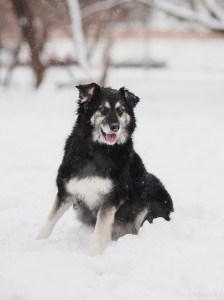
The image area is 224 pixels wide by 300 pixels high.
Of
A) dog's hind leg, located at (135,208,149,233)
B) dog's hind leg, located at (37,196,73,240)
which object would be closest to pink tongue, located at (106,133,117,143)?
dog's hind leg, located at (37,196,73,240)

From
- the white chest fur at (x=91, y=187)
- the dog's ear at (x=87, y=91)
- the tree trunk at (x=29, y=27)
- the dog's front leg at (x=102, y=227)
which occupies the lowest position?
the dog's front leg at (x=102, y=227)

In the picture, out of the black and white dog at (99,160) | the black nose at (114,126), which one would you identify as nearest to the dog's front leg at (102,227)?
the black and white dog at (99,160)

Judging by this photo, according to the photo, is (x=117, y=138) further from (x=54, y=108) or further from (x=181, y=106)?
(x=181, y=106)

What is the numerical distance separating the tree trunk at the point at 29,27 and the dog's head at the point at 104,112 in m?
15.4

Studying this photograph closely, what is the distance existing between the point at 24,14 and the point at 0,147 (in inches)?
418

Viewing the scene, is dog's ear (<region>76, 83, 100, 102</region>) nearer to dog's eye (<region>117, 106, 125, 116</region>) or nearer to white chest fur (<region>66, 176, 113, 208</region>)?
dog's eye (<region>117, 106, 125, 116</region>)

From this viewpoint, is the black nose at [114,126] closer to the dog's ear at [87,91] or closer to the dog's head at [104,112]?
the dog's head at [104,112]

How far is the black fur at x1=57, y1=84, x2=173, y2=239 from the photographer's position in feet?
16.8

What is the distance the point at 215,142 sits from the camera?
11078 millimetres

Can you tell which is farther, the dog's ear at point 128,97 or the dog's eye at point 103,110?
the dog's ear at point 128,97

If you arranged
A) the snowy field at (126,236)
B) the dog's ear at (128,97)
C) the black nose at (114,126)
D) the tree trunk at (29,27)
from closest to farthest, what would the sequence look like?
the snowy field at (126,236) → the black nose at (114,126) → the dog's ear at (128,97) → the tree trunk at (29,27)

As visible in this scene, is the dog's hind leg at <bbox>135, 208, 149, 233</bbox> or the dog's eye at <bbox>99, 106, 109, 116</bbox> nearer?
the dog's eye at <bbox>99, 106, 109, 116</bbox>

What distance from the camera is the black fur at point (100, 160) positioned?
201 inches

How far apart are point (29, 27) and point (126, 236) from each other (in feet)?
53.2
